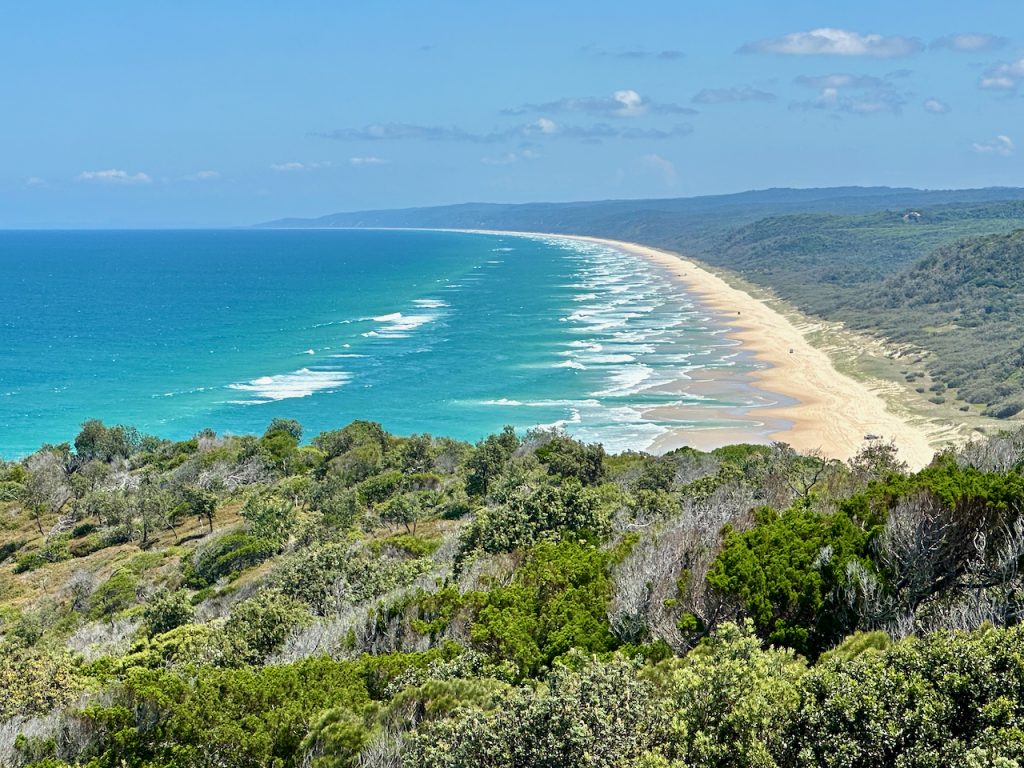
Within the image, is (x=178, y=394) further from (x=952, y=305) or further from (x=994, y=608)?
(x=952, y=305)

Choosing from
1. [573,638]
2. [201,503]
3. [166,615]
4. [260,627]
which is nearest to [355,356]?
[201,503]

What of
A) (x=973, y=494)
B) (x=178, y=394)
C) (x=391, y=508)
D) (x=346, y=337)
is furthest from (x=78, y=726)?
(x=346, y=337)

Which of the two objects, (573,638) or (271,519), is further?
(271,519)

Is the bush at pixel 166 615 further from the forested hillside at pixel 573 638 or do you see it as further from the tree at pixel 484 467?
the tree at pixel 484 467

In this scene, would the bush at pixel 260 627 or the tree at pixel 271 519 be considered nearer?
the bush at pixel 260 627

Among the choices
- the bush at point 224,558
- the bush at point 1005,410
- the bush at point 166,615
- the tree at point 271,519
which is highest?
the bush at point 166,615

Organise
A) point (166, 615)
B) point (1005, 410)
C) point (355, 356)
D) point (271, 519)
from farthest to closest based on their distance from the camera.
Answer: point (355, 356), point (1005, 410), point (271, 519), point (166, 615)

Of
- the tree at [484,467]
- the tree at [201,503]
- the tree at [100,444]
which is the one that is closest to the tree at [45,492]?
the tree at [100,444]

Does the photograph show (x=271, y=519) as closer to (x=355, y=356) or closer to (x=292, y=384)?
(x=292, y=384)
